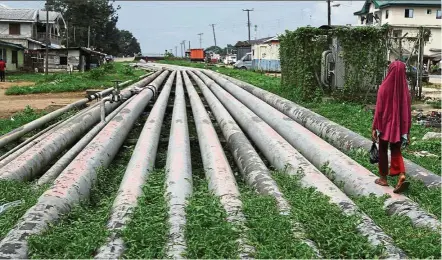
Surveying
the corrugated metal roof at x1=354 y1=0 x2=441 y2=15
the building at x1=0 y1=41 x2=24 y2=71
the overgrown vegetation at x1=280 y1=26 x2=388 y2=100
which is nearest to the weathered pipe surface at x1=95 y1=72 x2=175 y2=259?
the overgrown vegetation at x1=280 y1=26 x2=388 y2=100

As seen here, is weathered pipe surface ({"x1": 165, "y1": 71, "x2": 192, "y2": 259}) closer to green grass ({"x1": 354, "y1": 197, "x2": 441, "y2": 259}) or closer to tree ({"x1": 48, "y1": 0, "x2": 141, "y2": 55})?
green grass ({"x1": 354, "y1": 197, "x2": 441, "y2": 259})

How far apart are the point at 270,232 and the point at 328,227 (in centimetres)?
43

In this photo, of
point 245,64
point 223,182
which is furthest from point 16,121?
point 245,64

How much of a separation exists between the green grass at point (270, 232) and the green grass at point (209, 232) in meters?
0.15

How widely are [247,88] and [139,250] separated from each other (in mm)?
10932

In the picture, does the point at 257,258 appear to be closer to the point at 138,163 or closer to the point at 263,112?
the point at 138,163

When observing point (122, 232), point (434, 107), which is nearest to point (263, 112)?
point (122, 232)

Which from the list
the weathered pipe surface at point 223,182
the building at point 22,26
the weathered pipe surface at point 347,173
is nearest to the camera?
the weathered pipe surface at point 223,182

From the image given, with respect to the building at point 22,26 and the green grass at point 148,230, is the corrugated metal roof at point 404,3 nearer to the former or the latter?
the building at point 22,26

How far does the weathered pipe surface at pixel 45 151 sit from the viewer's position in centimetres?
485

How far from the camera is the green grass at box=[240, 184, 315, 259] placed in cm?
301

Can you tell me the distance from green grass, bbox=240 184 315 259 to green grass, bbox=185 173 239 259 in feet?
0.49

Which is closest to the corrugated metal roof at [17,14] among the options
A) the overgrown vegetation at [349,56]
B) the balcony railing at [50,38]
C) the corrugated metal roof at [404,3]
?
the balcony railing at [50,38]

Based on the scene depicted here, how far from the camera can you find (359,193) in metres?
4.33
